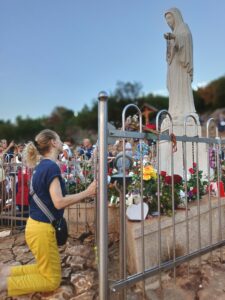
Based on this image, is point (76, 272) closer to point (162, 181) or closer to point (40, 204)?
point (40, 204)

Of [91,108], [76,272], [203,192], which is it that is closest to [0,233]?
[76,272]

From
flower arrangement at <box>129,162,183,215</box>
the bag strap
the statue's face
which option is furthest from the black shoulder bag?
the statue's face

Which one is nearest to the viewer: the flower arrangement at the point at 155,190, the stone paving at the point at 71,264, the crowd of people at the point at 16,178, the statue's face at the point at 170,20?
the stone paving at the point at 71,264

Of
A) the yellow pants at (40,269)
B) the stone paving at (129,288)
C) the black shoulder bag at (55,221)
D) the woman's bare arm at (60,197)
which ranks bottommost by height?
the stone paving at (129,288)

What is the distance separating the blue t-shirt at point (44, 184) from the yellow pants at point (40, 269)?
0.07 metres

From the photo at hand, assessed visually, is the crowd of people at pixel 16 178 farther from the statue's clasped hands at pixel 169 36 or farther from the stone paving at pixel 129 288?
the statue's clasped hands at pixel 169 36

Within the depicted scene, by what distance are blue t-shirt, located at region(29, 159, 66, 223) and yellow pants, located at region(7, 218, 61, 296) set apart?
0.07 metres

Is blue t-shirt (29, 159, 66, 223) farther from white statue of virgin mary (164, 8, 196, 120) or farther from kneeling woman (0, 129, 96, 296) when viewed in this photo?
white statue of virgin mary (164, 8, 196, 120)

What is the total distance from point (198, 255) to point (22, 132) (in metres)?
59.8

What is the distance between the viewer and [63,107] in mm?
66375

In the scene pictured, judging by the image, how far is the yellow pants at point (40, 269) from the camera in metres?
2.61

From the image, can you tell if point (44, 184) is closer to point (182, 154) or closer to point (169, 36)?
point (182, 154)

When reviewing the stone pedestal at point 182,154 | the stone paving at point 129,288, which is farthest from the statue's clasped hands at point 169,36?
the stone paving at point 129,288

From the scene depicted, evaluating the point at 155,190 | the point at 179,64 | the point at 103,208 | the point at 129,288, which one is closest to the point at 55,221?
the point at 103,208
